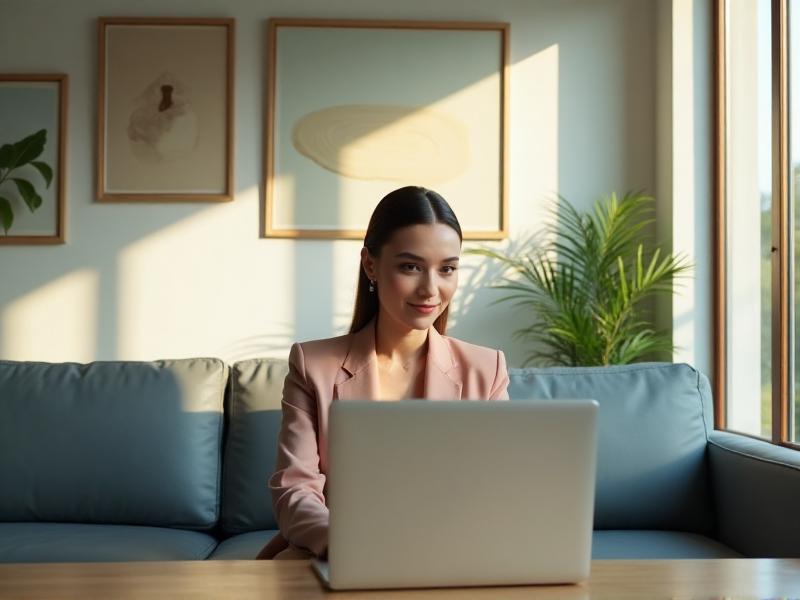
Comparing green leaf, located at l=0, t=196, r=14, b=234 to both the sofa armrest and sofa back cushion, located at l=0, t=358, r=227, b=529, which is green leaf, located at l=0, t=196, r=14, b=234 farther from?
the sofa armrest

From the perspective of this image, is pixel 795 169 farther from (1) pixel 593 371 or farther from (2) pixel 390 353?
(2) pixel 390 353

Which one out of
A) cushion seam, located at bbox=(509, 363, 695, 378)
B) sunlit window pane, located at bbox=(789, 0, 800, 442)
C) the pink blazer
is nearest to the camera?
the pink blazer

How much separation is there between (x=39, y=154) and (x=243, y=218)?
88 cm

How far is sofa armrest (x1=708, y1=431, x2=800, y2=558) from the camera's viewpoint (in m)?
2.26

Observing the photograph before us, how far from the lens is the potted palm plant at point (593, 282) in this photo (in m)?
3.82

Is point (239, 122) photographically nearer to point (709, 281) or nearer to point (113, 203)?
point (113, 203)

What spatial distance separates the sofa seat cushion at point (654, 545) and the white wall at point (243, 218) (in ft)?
5.16

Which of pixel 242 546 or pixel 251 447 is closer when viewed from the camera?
pixel 242 546

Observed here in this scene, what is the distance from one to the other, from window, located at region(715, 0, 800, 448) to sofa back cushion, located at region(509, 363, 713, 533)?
2.35 ft

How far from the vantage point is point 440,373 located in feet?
6.12

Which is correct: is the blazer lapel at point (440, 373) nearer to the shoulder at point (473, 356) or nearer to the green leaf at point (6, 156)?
the shoulder at point (473, 356)

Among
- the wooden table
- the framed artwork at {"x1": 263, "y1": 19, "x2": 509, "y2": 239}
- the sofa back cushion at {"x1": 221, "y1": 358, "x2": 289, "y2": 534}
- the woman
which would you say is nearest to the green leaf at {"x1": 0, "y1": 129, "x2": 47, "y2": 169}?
the framed artwork at {"x1": 263, "y1": 19, "x2": 509, "y2": 239}

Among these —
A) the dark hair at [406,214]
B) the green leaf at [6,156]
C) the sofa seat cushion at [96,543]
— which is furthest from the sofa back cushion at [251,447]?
the green leaf at [6,156]

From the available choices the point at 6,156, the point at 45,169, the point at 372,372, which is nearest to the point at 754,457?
the point at 372,372
